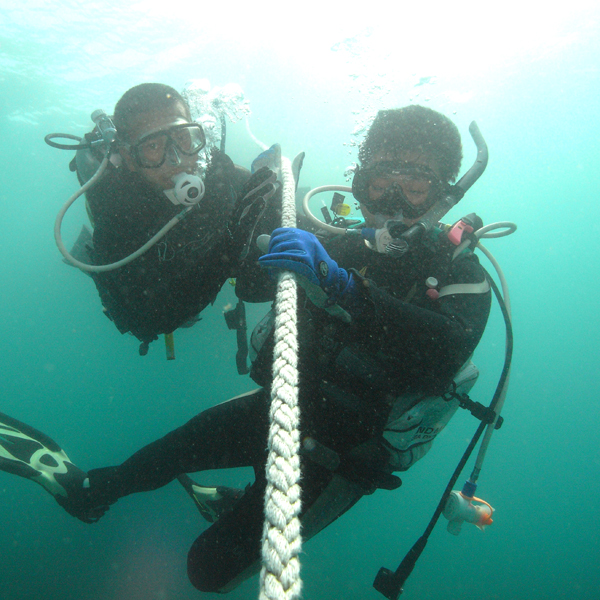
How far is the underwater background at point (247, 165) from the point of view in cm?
1100

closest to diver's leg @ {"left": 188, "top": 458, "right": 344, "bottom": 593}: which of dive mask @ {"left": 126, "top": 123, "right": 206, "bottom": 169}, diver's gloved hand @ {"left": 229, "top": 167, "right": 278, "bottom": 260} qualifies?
diver's gloved hand @ {"left": 229, "top": 167, "right": 278, "bottom": 260}

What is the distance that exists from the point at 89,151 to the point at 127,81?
16114 mm

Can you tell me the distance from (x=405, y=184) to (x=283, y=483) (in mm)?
2496

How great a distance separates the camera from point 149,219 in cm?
313

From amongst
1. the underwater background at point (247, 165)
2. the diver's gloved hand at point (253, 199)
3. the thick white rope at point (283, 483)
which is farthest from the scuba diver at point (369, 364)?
the underwater background at point (247, 165)

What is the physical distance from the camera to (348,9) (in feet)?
36.7

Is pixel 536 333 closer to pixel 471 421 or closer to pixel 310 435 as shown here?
pixel 471 421

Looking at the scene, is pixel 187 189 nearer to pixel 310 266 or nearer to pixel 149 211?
pixel 149 211

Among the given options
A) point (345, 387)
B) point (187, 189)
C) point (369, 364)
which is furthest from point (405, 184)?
point (187, 189)

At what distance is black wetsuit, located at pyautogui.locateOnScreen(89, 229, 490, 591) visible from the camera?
2023 millimetres

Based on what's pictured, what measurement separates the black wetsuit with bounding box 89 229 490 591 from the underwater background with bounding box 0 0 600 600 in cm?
835

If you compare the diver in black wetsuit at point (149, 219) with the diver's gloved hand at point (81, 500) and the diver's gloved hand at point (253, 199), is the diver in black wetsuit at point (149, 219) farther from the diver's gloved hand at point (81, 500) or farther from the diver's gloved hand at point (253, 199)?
the diver's gloved hand at point (81, 500)

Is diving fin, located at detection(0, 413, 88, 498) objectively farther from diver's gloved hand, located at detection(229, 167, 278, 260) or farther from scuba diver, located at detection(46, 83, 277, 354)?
diver's gloved hand, located at detection(229, 167, 278, 260)

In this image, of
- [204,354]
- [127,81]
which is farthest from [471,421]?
[127,81]
